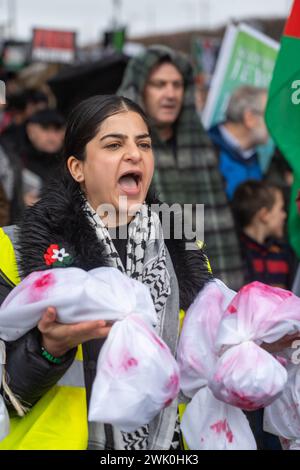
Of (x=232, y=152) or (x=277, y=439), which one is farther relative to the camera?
(x=232, y=152)

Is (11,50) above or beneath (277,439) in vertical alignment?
beneath

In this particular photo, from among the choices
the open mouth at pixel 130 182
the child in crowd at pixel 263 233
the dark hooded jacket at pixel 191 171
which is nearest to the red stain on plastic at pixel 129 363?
the open mouth at pixel 130 182

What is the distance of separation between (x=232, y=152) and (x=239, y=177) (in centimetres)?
17

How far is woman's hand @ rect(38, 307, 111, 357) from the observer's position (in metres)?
1.85

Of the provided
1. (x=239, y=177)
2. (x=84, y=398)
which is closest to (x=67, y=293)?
(x=84, y=398)

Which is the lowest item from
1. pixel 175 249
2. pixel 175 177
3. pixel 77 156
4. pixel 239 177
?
pixel 239 177

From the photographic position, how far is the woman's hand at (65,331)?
1.85 meters

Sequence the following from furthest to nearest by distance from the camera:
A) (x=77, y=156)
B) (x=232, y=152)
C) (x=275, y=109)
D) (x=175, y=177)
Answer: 1. (x=232, y=152)
2. (x=175, y=177)
3. (x=275, y=109)
4. (x=77, y=156)

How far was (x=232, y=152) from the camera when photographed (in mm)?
5109

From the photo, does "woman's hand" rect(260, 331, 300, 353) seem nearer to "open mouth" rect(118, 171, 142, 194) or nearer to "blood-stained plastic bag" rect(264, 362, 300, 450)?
"blood-stained plastic bag" rect(264, 362, 300, 450)

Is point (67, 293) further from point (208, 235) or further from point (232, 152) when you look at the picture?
point (232, 152)

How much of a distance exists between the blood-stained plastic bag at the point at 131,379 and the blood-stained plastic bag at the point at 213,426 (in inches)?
9.2

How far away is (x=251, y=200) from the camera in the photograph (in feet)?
14.9

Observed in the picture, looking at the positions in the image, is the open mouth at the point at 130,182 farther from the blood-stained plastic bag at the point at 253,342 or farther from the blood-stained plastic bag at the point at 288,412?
the blood-stained plastic bag at the point at 288,412
